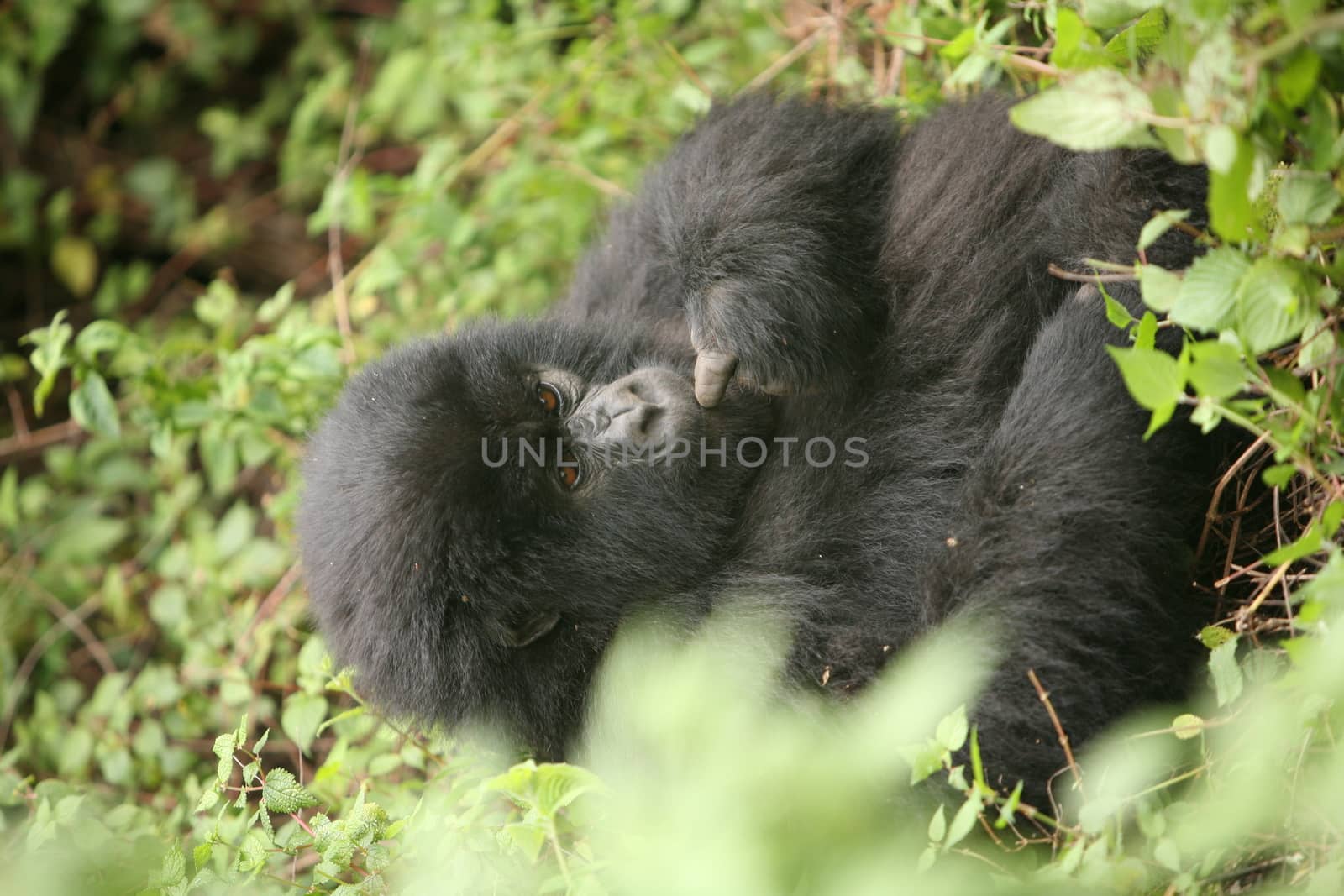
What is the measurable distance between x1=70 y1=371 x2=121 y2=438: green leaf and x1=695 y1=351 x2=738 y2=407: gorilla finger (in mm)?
1932

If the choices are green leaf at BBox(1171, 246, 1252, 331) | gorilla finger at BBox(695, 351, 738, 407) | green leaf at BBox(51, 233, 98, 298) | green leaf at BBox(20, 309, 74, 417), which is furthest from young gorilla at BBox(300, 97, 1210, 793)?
green leaf at BBox(51, 233, 98, 298)

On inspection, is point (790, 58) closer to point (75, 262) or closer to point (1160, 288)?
point (1160, 288)

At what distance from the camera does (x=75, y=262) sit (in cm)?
609

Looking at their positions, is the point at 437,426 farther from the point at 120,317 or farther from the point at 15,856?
the point at 120,317

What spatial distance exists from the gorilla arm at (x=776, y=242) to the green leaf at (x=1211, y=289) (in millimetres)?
1166

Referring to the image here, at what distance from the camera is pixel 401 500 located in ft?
9.11

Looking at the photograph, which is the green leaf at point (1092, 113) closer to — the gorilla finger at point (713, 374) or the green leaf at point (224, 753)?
the gorilla finger at point (713, 374)

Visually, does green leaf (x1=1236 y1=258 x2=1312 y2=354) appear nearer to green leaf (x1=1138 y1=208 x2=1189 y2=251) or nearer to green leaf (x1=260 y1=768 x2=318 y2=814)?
green leaf (x1=1138 y1=208 x2=1189 y2=251)

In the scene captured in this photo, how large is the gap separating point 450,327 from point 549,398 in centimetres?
97

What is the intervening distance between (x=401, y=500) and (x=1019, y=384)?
1.48 metres

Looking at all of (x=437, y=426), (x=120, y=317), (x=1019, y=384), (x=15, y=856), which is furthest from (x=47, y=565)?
(x=1019, y=384)

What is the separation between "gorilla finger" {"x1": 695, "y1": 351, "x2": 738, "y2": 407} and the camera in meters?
2.99

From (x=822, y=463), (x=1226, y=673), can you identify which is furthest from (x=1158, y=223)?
(x=822, y=463)

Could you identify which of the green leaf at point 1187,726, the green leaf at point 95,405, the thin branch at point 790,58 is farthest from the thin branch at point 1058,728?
the green leaf at point 95,405
